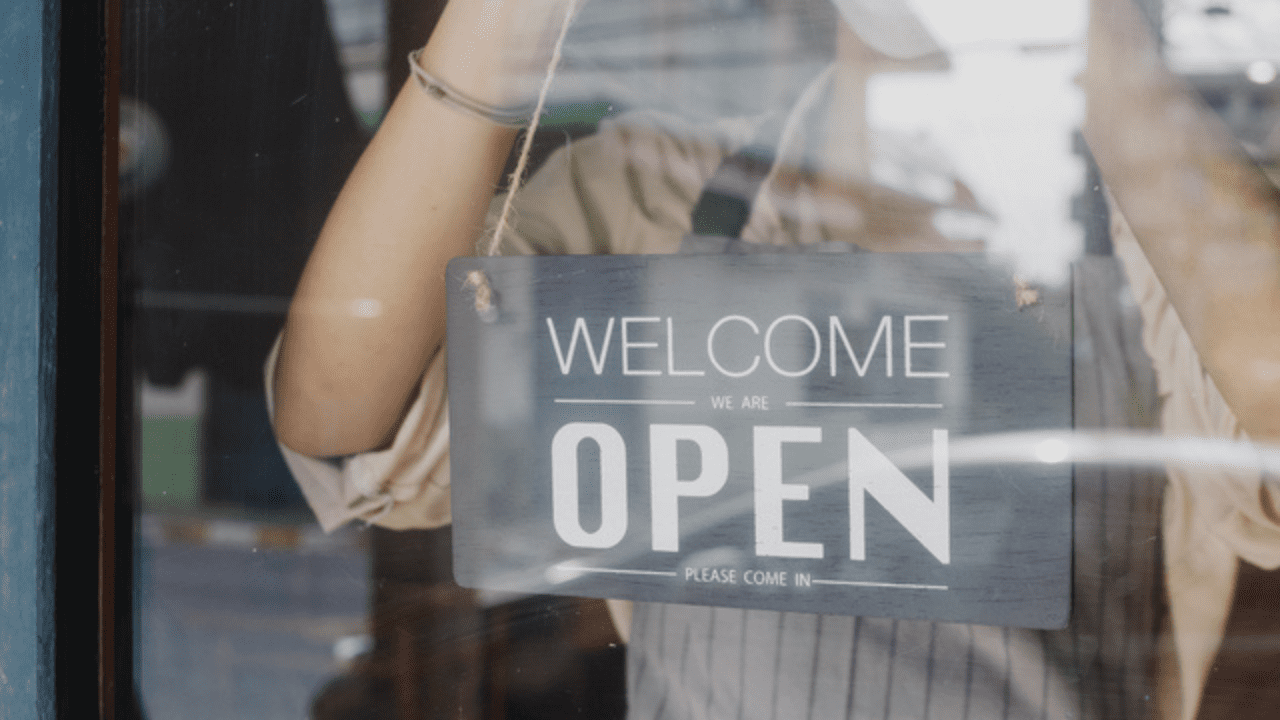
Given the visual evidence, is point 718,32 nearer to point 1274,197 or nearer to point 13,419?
point 1274,197

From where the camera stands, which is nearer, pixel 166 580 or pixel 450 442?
pixel 450 442

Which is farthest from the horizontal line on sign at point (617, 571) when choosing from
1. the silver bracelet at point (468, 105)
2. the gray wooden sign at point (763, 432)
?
the silver bracelet at point (468, 105)

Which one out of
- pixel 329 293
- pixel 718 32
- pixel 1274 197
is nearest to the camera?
pixel 1274 197

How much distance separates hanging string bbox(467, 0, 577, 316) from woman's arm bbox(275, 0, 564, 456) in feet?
0.05

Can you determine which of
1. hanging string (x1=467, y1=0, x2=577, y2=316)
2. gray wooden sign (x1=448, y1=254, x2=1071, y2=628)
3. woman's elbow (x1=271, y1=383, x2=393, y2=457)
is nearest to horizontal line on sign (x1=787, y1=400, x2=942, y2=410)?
gray wooden sign (x1=448, y1=254, x2=1071, y2=628)

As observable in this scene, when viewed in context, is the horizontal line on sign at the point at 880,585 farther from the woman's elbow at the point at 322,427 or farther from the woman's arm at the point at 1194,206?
the woman's elbow at the point at 322,427

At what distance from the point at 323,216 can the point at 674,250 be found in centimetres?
36

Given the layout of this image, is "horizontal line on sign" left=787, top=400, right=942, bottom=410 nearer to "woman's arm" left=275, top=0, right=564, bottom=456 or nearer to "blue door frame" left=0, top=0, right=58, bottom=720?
"woman's arm" left=275, top=0, right=564, bottom=456

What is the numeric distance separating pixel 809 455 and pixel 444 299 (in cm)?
37

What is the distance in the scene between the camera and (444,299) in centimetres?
82

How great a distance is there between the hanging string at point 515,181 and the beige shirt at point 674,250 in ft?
0.04

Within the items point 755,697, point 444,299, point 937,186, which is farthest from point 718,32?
point 755,697

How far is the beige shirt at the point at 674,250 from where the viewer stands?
0.65 meters

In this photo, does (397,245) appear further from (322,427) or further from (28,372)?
(28,372)
